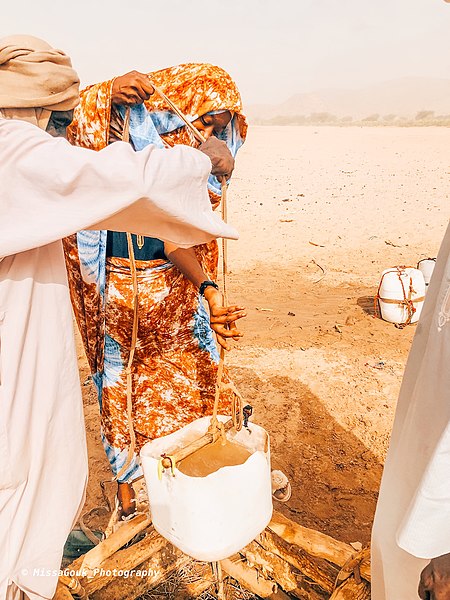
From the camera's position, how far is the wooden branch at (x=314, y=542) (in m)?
2.37

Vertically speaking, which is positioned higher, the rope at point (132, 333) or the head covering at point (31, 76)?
the head covering at point (31, 76)

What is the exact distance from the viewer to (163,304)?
2939 mm

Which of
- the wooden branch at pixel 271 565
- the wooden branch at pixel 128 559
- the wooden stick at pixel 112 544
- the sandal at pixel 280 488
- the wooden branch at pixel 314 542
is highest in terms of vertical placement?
the wooden branch at pixel 314 542

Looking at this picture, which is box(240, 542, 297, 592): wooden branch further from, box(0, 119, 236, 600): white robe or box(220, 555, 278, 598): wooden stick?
box(0, 119, 236, 600): white robe

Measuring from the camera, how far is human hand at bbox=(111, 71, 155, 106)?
2.46 meters

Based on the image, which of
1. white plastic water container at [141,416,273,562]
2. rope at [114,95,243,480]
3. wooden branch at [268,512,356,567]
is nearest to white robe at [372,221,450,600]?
wooden branch at [268,512,356,567]

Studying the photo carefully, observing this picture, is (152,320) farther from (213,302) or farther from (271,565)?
(271,565)

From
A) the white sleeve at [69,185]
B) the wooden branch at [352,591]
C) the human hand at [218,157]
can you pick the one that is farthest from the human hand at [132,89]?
the wooden branch at [352,591]

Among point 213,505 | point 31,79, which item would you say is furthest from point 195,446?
point 31,79

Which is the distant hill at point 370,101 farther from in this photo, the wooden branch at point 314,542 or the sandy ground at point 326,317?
the wooden branch at point 314,542

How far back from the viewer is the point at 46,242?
1.46 meters

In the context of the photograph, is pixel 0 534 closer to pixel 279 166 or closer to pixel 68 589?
pixel 68 589

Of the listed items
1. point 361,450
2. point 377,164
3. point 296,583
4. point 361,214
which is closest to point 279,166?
point 377,164

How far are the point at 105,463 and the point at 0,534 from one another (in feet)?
8.25
